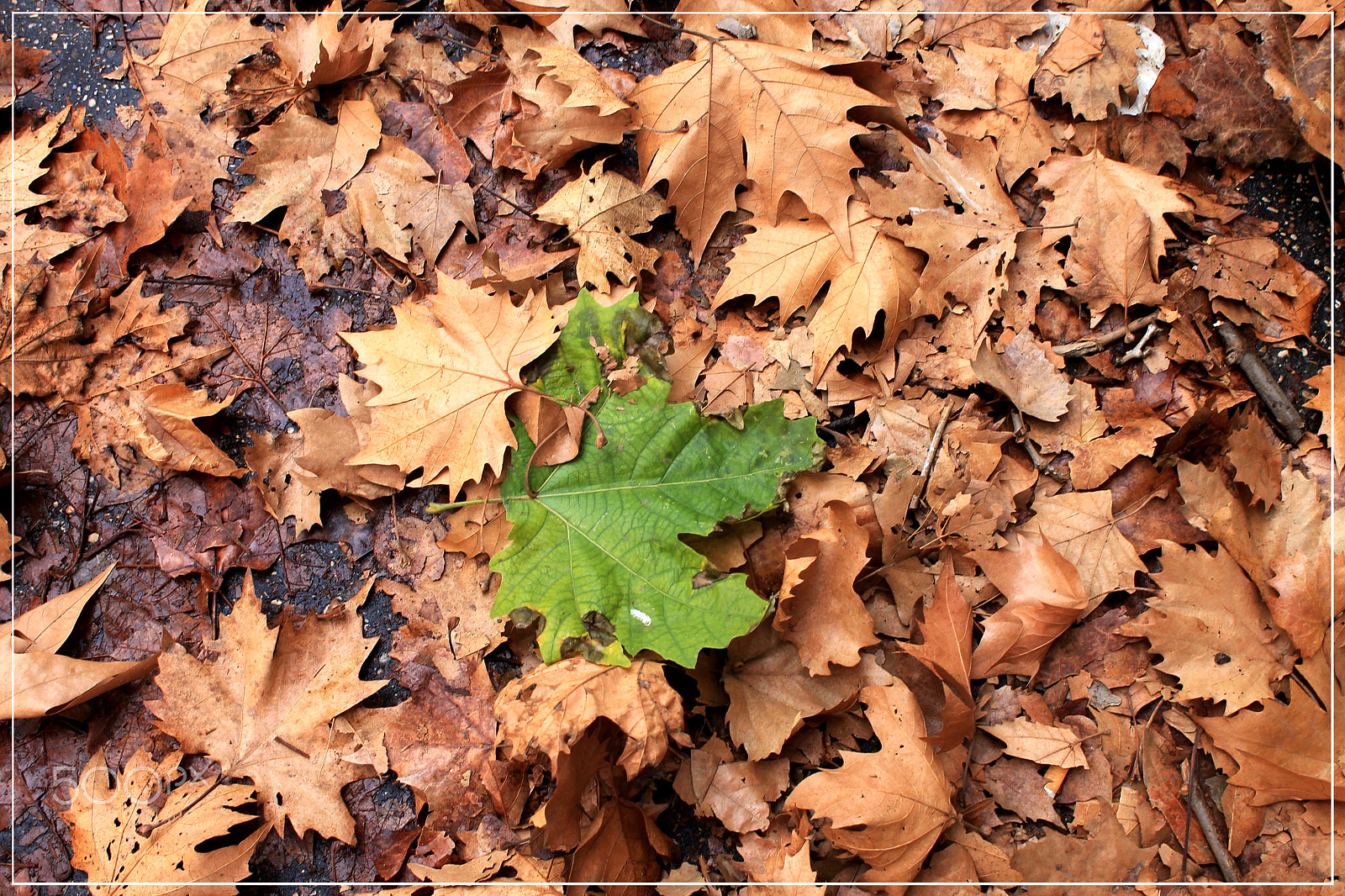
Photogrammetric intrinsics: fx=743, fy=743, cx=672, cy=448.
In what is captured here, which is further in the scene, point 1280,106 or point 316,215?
point 316,215

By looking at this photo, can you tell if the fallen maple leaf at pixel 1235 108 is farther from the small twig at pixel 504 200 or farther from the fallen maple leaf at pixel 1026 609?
the small twig at pixel 504 200

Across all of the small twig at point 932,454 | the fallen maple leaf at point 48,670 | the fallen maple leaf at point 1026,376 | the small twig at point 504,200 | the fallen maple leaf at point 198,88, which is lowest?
the fallen maple leaf at point 48,670

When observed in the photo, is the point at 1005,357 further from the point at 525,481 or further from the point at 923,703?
the point at 525,481

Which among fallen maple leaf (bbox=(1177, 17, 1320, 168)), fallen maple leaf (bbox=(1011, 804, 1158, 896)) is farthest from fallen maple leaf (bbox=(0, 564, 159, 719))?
fallen maple leaf (bbox=(1177, 17, 1320, 168))

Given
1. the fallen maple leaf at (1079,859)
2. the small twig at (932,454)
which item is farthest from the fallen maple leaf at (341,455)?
the fallen maple leaf at (1079,859)

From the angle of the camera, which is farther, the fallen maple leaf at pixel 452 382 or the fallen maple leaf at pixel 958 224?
the fallen maple leaf at pixel 958 224

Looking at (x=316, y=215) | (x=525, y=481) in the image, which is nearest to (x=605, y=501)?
(x=525, y=481)

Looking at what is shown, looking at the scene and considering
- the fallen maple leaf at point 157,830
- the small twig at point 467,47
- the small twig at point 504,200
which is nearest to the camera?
the fallen maple leaf at point 157,830
